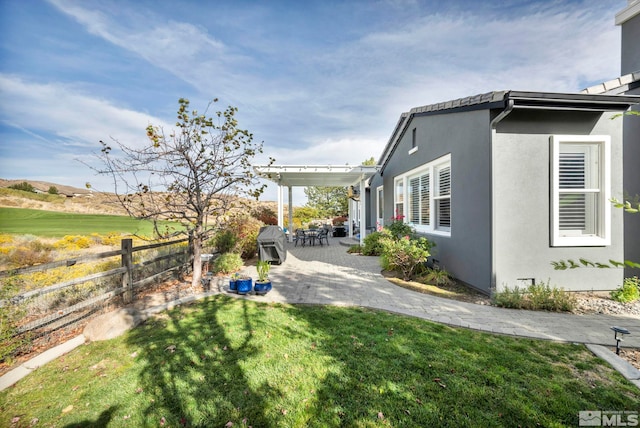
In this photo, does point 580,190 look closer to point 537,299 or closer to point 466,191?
point 466,191

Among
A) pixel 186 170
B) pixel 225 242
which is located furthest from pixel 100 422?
pixel 225 242

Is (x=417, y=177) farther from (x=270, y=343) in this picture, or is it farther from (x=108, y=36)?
(x=108, y=36)

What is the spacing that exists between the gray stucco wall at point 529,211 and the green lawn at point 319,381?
224 cm

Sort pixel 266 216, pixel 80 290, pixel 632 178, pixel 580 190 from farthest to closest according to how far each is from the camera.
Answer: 1. pixel 266 216
2. pixel 632 178
3. pixel 580 190
4. pixel 80 290

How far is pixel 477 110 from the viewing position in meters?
5.78

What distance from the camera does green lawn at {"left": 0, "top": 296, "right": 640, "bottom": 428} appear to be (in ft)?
7.82

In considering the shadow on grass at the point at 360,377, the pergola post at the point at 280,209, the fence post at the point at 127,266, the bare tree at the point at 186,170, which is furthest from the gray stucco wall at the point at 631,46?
the pergola post at the point at 280,209

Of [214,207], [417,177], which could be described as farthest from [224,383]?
[417,177]

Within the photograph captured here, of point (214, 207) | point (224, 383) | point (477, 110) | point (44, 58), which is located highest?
point (44, 58)

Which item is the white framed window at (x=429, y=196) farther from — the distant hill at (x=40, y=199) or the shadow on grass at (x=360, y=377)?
the distant hill at (x=40, y=199)

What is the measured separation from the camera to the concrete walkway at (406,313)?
3.65 meters

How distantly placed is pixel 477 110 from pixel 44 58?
938 centimetres

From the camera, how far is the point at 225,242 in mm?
9383

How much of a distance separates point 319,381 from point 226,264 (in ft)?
19.7
